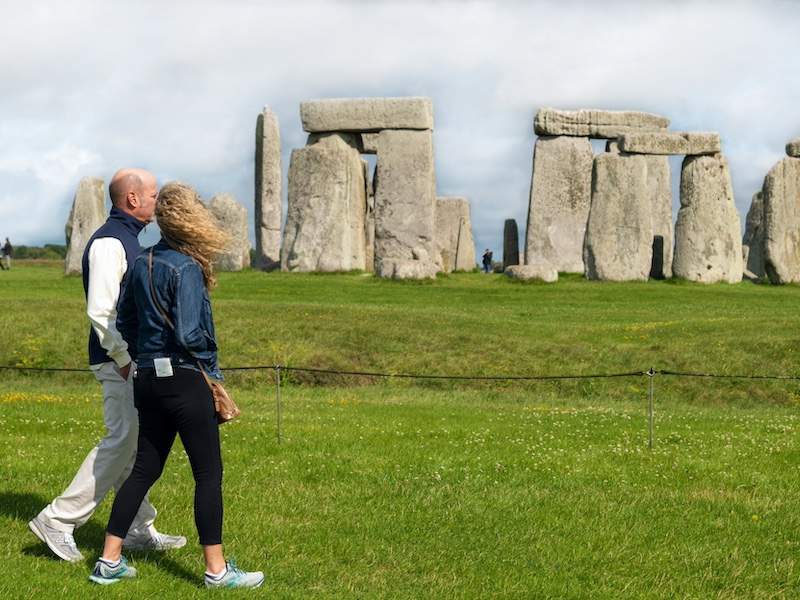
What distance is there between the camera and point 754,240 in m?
43.4

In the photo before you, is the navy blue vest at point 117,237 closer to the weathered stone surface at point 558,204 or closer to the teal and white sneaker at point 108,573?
the teal and white sneaker at point 108,573

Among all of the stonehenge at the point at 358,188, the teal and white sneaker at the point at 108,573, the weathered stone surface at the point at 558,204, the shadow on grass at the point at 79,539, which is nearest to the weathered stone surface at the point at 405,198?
the stonehenge at the point at 358,188

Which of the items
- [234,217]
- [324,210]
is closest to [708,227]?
[324,210]

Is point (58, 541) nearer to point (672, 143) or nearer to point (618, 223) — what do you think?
point (618, 223)

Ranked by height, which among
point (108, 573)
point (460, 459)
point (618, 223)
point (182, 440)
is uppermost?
point (618, 223)

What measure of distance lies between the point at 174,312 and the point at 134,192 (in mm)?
1090

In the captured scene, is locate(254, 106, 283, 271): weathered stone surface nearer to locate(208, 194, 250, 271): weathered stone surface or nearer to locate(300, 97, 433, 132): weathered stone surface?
locate(208, 194, 250, 271): weathered stone surface

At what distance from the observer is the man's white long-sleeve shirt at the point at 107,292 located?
21.9ft

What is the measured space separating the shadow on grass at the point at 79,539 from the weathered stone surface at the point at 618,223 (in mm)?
25359

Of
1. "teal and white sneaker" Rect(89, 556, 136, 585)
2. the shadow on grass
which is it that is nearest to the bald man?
the shadow on grass

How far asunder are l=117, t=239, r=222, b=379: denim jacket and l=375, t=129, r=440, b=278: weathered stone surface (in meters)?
26.3

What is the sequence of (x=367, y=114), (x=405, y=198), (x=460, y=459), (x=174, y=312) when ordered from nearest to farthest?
(x=174, y=312), (x=460, y=459), (x=405, y=198), (x=367, y=114)

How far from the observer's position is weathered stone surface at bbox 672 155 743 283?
1270 inches

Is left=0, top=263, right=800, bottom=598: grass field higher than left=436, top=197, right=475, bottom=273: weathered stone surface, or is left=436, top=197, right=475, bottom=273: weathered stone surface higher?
left=436, top=197, right=475, bottom=273: weathered stone surface
